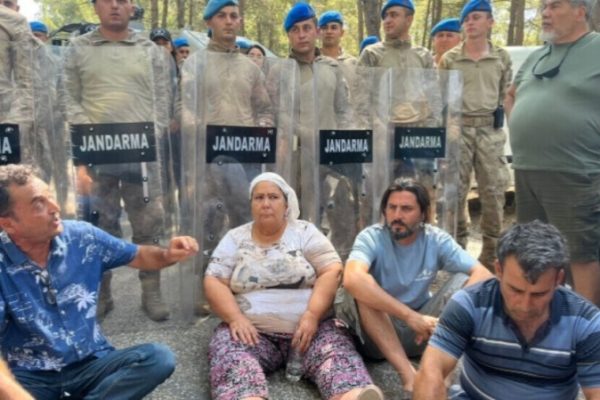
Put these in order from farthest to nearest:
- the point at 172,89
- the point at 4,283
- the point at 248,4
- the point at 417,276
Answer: the point at 248,4 → the point at 172,89 → the point at 417,276 → the point at 4,283

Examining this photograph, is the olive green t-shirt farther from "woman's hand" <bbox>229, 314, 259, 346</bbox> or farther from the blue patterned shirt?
the blue patterned shirt

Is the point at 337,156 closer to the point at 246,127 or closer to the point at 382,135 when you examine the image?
the point at 382,135

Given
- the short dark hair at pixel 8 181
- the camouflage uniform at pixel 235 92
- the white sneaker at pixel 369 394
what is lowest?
the white sneaker at pixel 369 394

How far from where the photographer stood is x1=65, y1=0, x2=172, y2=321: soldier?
3490mm

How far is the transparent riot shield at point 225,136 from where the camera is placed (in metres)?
3.66

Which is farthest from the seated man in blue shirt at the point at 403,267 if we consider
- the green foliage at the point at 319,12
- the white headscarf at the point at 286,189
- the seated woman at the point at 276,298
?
the green foliage at the point at 319,12

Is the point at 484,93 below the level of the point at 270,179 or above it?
above

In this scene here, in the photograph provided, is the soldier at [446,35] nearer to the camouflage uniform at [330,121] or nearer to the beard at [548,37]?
the camouflage uniform at [330,121]

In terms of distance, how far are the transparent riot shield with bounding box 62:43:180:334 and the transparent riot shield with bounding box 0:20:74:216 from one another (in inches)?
3.2

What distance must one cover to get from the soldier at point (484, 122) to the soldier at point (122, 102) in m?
2.44

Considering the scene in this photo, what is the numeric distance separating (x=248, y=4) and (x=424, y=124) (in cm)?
1824

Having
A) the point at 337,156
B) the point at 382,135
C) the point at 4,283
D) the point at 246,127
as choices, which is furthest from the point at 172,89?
the point at 4,283

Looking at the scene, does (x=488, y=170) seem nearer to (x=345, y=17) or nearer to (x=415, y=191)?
(x=415, y=191)

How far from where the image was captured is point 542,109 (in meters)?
3.46
